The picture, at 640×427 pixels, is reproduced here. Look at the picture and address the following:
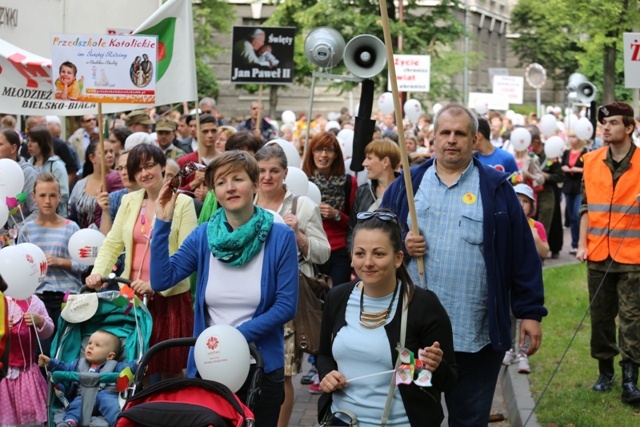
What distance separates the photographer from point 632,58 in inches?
437

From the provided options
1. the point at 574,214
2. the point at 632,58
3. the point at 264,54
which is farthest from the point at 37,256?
the point at 574,214

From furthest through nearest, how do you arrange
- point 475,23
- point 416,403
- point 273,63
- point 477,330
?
point 475,23
point 273,63
point 477,330
point 416,403

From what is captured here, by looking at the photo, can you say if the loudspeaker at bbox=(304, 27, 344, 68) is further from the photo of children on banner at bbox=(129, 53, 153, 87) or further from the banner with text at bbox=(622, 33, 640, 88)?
the banner with text at bbox=(622, 33, 640, 88)

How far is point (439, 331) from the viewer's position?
5363mm

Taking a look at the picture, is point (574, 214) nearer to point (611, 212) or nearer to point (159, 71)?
point (159, 71)

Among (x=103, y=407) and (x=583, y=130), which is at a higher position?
(x=583, y=130)

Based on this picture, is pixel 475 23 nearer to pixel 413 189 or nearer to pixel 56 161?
pixel 56 161

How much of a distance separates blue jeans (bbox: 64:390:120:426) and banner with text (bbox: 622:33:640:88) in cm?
633

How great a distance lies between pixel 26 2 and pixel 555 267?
8.67m

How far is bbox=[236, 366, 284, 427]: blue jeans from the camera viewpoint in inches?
245

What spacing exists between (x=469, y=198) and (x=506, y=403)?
421 cm

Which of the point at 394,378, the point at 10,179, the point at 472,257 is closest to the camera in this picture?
the point at 394,378

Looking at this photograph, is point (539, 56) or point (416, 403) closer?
point (416, 403)

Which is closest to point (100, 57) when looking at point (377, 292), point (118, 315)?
point (118, 315)
